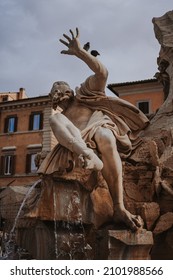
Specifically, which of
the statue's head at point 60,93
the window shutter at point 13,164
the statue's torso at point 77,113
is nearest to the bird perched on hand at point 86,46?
the statue's head at point 60,93

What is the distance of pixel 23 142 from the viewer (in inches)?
1369

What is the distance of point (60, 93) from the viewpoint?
18.9 feet

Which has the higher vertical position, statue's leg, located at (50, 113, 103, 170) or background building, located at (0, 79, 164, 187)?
background building, located at (0, 79, 164, 187)

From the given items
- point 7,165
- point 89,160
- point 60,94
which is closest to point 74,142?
point 89,160

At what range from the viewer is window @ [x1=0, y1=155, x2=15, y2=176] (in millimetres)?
33812

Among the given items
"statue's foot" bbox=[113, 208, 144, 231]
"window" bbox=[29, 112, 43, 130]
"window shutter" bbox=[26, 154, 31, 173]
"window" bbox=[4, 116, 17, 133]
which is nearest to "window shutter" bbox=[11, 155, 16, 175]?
"window shutter" bbox=[26, 154, 31, 173]

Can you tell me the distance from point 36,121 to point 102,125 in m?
30.1

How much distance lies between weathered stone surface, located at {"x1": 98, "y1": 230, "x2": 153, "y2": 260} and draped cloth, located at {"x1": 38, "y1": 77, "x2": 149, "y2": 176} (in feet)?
2.76

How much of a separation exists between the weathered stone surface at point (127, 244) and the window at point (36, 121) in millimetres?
30172

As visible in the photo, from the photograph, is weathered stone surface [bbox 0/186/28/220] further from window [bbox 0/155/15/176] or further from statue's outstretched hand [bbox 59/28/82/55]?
window [bbox 0/155/15/176]

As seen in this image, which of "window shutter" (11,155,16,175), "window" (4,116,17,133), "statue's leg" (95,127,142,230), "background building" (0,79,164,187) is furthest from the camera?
"window" (4,116,17,133)

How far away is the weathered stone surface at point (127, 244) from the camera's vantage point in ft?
15.7

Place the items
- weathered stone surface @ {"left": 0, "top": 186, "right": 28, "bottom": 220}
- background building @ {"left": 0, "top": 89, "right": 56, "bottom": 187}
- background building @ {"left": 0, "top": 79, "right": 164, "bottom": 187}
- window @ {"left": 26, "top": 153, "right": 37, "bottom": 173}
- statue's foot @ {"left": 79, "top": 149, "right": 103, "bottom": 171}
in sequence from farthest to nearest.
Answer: background building @ {"left": 0, "top": 89, "right": 56, "bottom": 187} < window @ {"left": 26, "top": 153, "right": 37, "bottom": 173} < background building @ {"left": 0, "top": 79, "right": 164, "bottom": 187} < weathered stone surface @ {"left": 0, "top": 186, "right": 28, "bottom": 220} < statue's foot @ {"left": 79, "top": 149, "right": 103, "bottom": 171}
